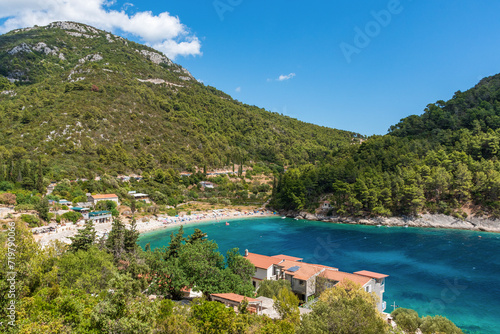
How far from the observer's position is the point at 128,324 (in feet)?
27.7

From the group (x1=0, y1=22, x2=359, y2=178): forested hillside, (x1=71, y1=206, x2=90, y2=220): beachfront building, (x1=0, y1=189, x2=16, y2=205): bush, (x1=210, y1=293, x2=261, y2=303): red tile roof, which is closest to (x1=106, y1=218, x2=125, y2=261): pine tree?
(x1=210, y1=293, x2=261, y2=303): red tile roof

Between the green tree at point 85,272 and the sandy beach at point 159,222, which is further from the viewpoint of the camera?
the sandy beach at point 159,222

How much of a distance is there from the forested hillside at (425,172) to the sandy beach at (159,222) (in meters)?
9.26

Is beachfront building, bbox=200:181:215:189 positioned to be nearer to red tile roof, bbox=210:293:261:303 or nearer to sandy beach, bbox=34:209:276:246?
sandy beach, bbox=34:209:276:246

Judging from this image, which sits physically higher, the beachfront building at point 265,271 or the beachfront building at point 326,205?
the beachfront building at point 326,205

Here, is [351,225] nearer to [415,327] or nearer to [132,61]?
[415,327]

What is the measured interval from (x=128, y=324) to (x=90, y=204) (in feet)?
137

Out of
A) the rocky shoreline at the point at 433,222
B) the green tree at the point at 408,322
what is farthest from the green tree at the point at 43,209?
the rocky shoreline at the point at 433,222

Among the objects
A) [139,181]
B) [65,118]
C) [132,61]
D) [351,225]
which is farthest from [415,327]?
[132,61]

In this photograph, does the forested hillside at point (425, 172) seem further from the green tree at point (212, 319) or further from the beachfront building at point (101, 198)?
the green tree at point (212, 319)

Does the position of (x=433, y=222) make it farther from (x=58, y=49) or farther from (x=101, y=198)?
(x=58, y=49)

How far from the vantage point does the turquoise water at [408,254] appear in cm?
2098

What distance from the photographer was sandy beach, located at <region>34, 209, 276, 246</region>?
34.0 m

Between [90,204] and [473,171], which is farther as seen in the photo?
[473,171]
